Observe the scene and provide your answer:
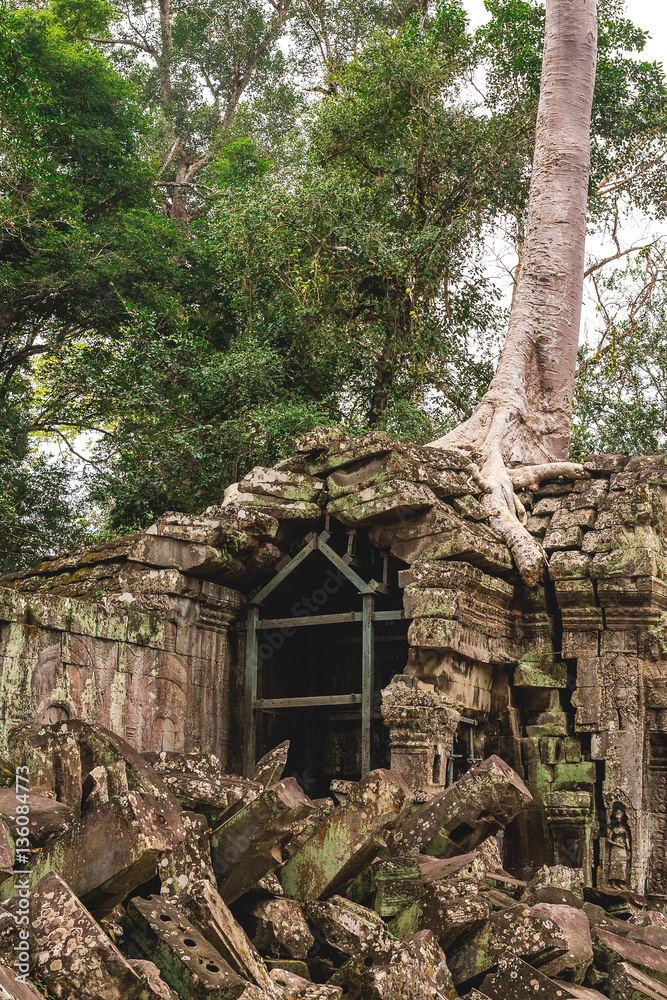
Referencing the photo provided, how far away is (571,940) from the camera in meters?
4.63

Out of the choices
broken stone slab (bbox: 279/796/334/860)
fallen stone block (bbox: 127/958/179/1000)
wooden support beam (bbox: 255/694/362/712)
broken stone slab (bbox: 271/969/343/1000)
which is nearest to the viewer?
fallen stone block (bbox: 127/958/179/1000)

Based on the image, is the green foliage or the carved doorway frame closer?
the carved doorway frame

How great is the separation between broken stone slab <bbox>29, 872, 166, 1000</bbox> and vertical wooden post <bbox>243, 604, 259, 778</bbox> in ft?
18.2

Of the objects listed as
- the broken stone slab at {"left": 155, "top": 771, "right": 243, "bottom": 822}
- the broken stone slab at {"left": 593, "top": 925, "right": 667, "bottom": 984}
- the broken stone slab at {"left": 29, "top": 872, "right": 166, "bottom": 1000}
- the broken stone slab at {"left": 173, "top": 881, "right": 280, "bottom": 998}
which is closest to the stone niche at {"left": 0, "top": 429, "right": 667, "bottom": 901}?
the broken stone slab at {"left": 593, "top": 925, "right": 667, "bottom": 984}

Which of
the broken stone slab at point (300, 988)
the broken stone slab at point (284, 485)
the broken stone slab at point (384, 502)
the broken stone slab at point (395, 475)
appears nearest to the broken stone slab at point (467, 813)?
the broken stone slab at point (300, 988)

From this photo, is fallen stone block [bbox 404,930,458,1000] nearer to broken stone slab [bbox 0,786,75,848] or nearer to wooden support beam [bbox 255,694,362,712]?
broken stone slab [bbox 0,786,75,848]

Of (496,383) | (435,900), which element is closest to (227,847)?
(435,900)

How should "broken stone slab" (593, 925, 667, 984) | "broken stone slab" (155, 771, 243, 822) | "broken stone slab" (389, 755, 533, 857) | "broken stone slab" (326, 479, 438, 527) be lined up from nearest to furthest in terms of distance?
"broken stone slab" (155, 771, 243, 822), "broken stone slab" (593, 925, 667, 984), "broken stone slab" (389, 755, 533, 857), "broken stone slab" (326, 479, 438, 527)

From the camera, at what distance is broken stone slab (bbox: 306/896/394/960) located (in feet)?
Answer: 13.9

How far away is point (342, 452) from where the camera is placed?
8.61m

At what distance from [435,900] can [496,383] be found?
914 centimetres

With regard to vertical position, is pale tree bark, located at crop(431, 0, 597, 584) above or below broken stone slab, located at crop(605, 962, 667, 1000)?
above

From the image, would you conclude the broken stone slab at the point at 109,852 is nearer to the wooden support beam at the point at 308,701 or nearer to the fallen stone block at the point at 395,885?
the fallen stone block at the point at 395,885

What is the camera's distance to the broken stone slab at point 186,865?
12.5ft
